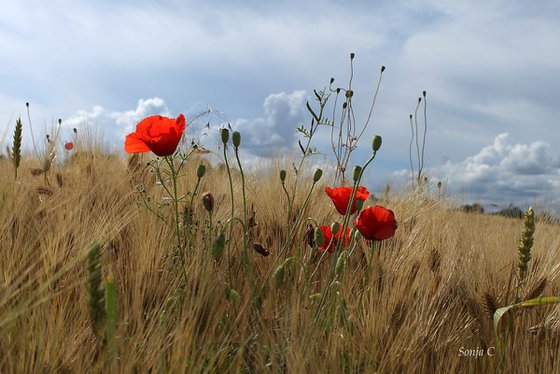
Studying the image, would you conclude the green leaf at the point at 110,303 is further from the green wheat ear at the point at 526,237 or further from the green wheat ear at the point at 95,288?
the green wheat ear at the point at 526,237

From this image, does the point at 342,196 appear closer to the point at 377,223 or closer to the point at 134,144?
the point at 377,223

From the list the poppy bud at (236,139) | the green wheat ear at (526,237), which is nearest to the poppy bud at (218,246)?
the poppy bud at (236,139)

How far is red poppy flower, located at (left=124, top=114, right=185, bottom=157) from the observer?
1.33 m

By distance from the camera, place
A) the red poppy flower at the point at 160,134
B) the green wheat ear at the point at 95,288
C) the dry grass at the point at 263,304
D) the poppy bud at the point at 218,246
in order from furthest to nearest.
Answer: the red poppy flower at the point at 160,134 < the poppy bud at the point at 218,246 < the dry grass at the point at 263,304 < the green wheat ear at the point at 95,288

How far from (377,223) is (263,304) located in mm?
363

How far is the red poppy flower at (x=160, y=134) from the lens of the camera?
4.37ft

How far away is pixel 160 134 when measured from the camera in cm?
135

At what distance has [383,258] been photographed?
1.72 m

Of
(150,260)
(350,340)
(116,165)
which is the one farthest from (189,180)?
(350,340)

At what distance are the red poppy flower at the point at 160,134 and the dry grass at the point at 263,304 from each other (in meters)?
0.24

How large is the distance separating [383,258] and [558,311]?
1.69 feet

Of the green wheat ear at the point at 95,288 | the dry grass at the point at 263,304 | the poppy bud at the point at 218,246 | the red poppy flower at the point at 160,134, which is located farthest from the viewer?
the red poppy flower at the point at 160,134

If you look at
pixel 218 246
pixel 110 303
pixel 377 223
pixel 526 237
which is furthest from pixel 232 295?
pixel 526 237

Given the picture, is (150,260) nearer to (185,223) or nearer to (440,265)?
(185,223)
